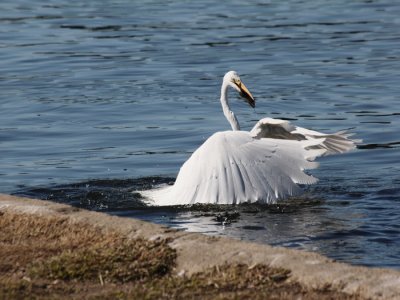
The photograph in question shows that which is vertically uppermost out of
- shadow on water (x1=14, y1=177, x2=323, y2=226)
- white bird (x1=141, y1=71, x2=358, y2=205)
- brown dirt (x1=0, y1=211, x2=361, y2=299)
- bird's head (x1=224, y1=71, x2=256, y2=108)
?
bird's head (x1=224, y1=71, x2=256, y2=108)

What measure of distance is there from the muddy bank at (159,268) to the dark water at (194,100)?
1831mm

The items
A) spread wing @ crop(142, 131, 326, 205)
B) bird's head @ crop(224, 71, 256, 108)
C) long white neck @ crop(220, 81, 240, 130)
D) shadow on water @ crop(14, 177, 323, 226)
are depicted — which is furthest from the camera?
bird's head @ crop(224, 71, 256, 108)

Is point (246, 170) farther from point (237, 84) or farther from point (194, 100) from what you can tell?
point (194, 100)

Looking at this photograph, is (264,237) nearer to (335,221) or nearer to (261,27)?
(335,221)

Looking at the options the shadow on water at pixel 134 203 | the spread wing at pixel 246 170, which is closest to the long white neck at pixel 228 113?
the shadow on water at pixel 134 203

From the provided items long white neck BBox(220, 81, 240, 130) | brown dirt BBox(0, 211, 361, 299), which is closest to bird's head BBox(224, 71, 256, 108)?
long white neck BBox(220, 81, 240, 130)

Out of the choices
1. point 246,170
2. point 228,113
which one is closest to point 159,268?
point 246,170

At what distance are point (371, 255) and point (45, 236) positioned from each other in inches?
102

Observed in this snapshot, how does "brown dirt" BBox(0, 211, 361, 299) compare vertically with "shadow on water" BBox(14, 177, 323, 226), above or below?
above

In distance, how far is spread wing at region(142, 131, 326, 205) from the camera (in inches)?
386

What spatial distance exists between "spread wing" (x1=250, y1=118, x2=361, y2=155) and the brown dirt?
353 centimetres

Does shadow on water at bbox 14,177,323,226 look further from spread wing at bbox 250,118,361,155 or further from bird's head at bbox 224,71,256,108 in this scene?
bird's head at bbox 224,71,256,108

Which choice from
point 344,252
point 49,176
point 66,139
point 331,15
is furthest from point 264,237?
point 331,15

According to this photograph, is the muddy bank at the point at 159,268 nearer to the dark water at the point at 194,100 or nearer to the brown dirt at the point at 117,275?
the brown dirt at the point at 117,275
